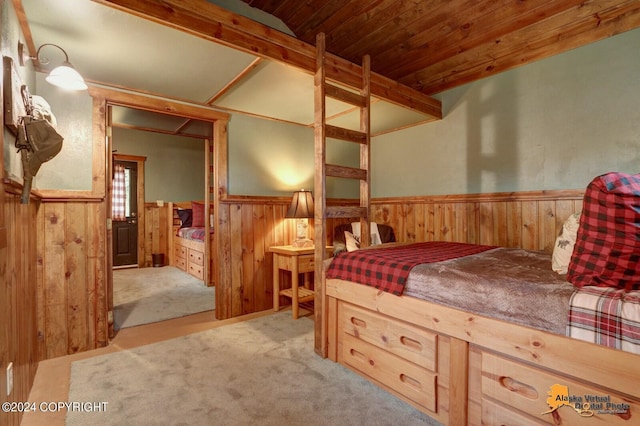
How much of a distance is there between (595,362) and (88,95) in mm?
3446

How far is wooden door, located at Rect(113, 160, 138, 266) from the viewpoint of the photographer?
5.58m

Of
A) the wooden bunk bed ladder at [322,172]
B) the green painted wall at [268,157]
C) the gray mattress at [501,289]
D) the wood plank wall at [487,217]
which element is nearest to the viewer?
the gray mattress at [501,289]

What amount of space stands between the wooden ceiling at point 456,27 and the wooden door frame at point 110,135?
112 cm

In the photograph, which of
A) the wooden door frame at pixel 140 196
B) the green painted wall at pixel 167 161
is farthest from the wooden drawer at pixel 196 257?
the green painted wall at pixel 167 161

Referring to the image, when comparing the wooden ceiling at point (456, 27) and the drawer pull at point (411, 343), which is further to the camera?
the wooden ceiling at point (456, 27)

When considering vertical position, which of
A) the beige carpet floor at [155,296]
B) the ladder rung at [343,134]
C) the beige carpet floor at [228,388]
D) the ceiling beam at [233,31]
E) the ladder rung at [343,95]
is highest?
the ceiling beam at [233,31]

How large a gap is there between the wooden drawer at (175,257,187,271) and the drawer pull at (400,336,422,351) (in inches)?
179

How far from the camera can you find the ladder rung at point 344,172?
7.32ft

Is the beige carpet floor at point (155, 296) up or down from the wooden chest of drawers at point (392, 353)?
down

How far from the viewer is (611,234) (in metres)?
1.08

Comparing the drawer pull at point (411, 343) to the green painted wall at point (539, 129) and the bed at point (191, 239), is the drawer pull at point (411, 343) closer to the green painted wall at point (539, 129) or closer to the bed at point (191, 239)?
the green painted wall at point (539, 129)

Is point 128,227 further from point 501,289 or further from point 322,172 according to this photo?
point 501,289

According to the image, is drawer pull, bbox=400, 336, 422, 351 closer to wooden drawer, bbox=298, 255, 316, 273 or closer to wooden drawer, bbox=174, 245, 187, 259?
wooden drawer, bbox=298, 255, 316, 273

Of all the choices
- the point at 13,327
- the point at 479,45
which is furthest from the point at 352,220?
the point at 13,327
